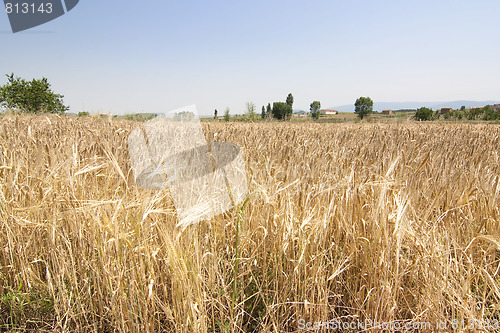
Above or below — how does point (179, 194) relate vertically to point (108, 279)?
above

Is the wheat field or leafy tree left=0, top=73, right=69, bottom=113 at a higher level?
leafy tree left=0, top=73, right=69, bottom=113

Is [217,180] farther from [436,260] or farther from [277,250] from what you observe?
[436,260]

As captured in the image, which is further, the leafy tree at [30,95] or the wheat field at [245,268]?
the leafy tree at [30,95]

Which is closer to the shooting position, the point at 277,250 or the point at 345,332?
the point at 345,332

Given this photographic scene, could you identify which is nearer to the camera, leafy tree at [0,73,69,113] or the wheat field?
the wheat field

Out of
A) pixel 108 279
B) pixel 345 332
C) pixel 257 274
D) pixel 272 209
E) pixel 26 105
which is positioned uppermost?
pixel 26 105

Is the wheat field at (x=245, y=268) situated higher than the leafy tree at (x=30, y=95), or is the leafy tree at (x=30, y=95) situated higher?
the leafy tree at (x=30, y=95)

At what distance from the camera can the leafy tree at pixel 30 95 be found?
30.5m

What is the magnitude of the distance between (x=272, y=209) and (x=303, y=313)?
0.53m

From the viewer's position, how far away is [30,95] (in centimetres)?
3134

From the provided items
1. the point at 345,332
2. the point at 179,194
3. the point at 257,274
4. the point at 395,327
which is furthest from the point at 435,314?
the point at 179,194

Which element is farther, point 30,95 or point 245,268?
point 30,95

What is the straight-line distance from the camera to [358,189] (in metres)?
1.70

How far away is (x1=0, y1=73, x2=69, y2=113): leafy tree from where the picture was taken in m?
30.5
